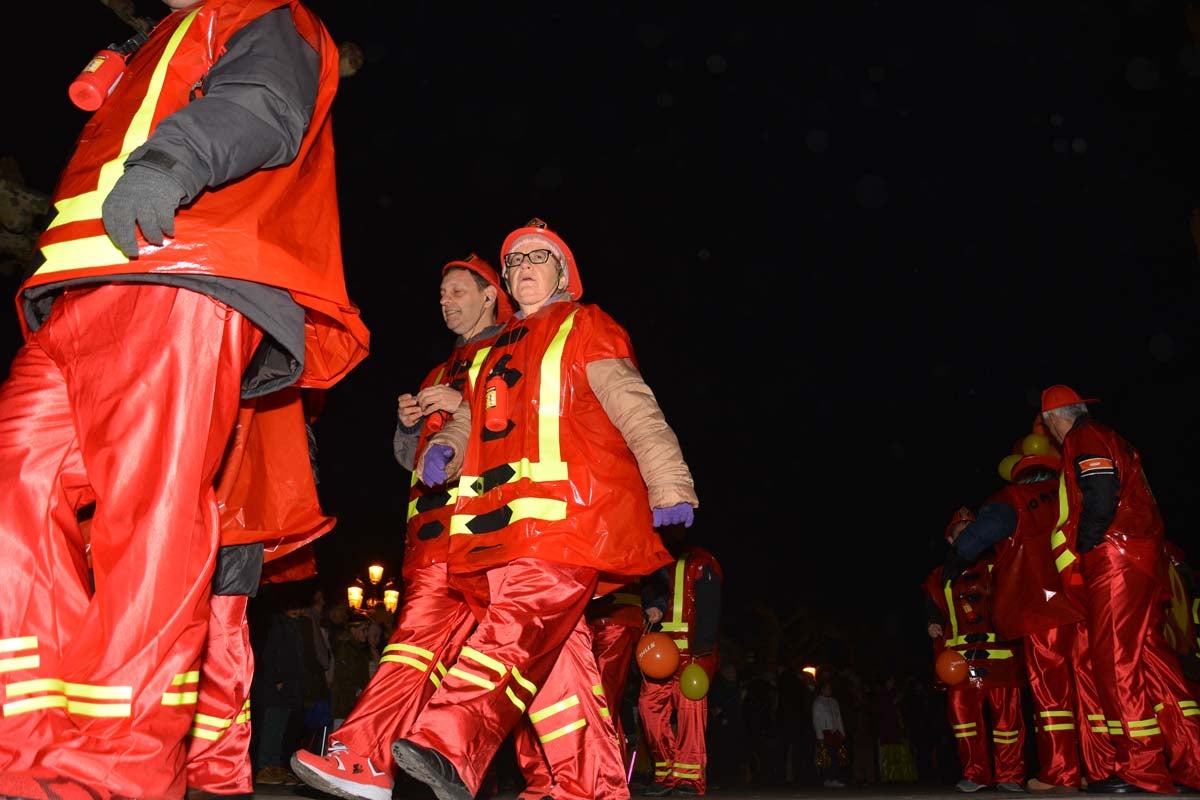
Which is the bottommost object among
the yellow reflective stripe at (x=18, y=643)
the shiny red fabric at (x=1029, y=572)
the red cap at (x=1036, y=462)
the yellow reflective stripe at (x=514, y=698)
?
the yellow reflective stripe at (x=514, y=698)

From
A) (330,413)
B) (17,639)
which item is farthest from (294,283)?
(330,413)

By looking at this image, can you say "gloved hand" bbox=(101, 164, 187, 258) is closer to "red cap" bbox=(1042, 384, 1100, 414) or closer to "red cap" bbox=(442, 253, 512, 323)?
"red cap" bbox=(442, 253, 512, 323)

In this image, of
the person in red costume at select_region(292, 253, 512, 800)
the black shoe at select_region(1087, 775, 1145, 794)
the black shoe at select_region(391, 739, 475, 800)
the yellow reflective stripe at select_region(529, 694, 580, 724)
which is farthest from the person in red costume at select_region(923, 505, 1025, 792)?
the black shoe at select_region(391, 739, 475, 800)

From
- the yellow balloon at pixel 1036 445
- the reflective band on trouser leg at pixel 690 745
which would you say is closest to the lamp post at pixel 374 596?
the reflective band on trouser leg at pixel 690 745

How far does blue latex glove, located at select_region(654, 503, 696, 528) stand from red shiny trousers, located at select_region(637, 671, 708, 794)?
5334 mm

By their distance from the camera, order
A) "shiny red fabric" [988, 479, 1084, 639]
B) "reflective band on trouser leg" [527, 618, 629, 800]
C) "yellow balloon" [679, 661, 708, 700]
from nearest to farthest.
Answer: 1. "reflective band on trouser leg" [527, 618, 629, 800]
2. "shiny red fabric" [988, 479, 1084, 639]
3. "yellow balloon" [679, 661, 708, 700]

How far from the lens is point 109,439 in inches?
99.7

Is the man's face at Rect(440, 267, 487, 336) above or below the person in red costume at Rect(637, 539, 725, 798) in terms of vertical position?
above

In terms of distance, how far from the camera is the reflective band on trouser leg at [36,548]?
7.75 feet

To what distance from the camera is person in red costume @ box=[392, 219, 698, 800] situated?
11.5ft

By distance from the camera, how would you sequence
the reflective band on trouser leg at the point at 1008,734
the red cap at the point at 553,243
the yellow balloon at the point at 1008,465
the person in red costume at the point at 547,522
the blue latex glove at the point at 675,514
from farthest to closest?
the yellow balloon at the point at 1008,465 → the reflective band on trouser leg at the point at 1008,734 → the red cap at the point at 553,243 → the blue latex glove at the point at 675,514 → the person in red costume at the point at 547,522

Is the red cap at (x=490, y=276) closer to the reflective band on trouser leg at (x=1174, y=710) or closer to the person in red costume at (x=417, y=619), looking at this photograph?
the person in red costume at (x=417, y=619)

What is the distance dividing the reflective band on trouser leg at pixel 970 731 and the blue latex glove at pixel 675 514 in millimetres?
6664

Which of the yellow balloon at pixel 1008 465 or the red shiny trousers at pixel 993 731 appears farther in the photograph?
the yellow balloon at pixel 1008 465
